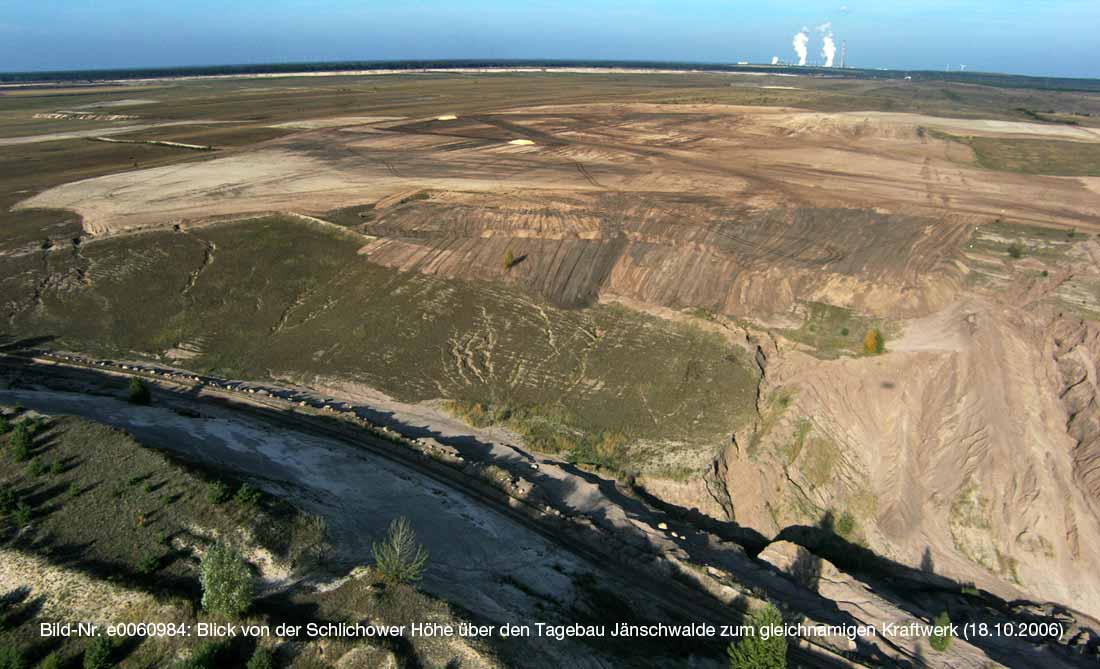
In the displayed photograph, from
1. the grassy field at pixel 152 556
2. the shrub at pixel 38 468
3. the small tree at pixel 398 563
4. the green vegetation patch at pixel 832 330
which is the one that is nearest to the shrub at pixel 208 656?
the grassy field at pixel 152 556

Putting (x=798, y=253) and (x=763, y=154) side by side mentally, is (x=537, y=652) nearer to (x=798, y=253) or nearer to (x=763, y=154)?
(x=798, y=253)

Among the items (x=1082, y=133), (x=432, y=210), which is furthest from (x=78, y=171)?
(x=1082, y=133)

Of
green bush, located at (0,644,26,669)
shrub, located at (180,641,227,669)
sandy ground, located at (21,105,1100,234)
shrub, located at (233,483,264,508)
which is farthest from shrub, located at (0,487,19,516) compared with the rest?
sandy ground, located at (21,105,1100,234)

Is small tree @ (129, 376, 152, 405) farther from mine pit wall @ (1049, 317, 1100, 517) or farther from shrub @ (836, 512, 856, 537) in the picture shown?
mine pit wall @ (1049, 317, 1100, 517)

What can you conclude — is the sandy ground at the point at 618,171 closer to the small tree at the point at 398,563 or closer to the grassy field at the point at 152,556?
the grassy field at the point at 152,556

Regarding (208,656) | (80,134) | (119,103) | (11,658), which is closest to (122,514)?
(11,658)
